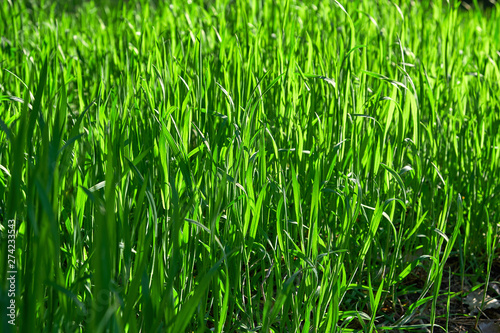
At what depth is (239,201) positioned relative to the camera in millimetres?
1023

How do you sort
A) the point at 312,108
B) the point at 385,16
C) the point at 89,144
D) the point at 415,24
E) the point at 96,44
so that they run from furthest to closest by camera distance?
1. the point at 385,16
2. the point at 415,24
3. the point at 96,44
4. the point at 312,108
5. the point at 89,144

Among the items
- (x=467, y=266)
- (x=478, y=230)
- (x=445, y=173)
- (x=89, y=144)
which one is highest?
(x=89, y=144)

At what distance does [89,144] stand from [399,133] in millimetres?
705

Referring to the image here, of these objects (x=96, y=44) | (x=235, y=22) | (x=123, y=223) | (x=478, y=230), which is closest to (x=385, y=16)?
(x=235, y=22)

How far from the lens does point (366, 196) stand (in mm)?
1329

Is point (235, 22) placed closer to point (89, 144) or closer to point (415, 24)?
point (415, 24)

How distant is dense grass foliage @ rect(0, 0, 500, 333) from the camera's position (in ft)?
2.23

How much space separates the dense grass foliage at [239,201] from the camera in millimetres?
678

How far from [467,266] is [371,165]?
1.44 feet

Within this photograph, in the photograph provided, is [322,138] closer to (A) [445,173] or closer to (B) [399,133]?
(B) [399,133]

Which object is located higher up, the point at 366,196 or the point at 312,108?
the point at 312,108

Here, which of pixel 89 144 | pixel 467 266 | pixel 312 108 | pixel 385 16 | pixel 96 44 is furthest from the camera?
pixel 385 16

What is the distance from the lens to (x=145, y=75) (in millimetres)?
1495

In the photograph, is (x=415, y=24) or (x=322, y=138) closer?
(x=322, y=138)
